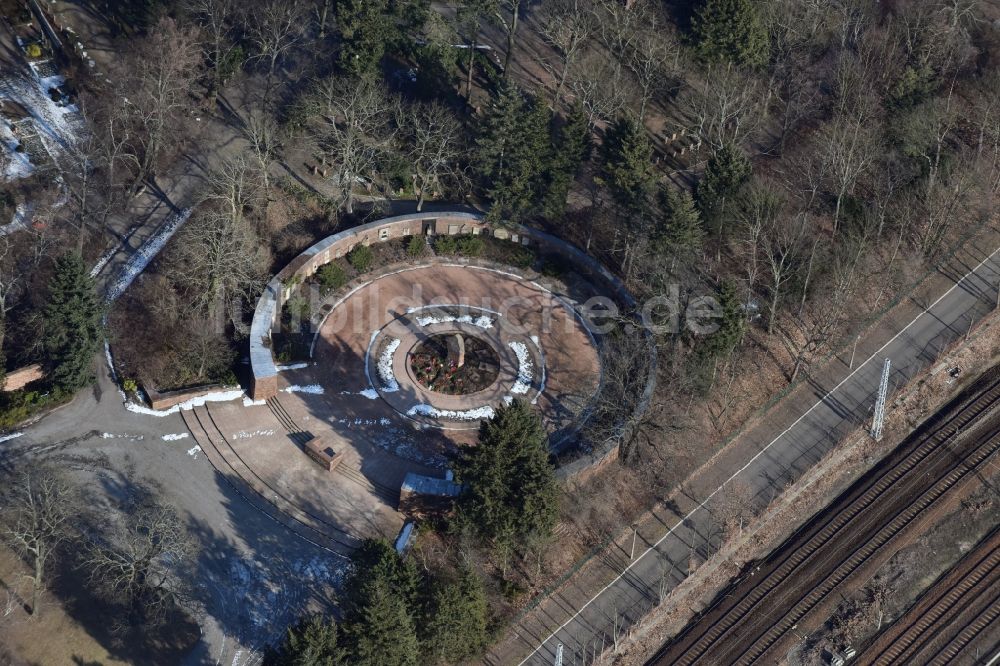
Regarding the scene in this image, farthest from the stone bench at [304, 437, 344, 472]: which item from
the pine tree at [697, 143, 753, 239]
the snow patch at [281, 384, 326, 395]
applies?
the pine tree at [697, 143, 753, 239]

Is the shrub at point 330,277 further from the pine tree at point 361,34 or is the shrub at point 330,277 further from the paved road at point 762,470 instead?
the paved road at point 762,470

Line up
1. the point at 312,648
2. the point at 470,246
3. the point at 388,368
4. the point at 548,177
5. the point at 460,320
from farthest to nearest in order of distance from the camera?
the point at 470,246 → the point at 548,177 → the point at 460,320 → the point at 388,368 → the point at 312,648

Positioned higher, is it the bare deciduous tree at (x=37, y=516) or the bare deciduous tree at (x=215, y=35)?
the bare deciduous tree at (x=215, y=35)

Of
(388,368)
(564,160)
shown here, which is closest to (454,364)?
(388,368)

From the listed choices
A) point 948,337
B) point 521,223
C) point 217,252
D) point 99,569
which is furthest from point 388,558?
point 948,337

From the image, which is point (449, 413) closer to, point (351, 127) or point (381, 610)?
point (381, 610)

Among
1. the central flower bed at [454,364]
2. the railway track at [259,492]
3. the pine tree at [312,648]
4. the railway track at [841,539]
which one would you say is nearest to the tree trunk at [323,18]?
the central flower bed at [454,364]
